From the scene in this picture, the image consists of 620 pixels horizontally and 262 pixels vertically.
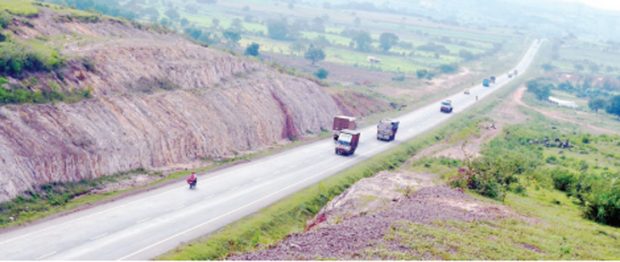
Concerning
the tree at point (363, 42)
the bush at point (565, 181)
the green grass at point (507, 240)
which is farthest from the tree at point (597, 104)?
the green grass at point (507, 240)

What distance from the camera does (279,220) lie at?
3384 cm

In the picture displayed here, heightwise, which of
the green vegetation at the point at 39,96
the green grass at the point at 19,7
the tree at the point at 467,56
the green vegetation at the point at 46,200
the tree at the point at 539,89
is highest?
the green grass at the point at 19,7

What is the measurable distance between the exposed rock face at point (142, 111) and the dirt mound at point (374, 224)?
16.1 m

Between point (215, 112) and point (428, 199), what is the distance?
23191 millimetres

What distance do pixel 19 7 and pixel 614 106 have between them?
89.1m

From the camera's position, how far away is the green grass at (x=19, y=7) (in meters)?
47.6

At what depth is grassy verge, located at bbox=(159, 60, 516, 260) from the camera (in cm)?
2833

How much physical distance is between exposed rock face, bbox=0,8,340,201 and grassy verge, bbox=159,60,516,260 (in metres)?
9.88

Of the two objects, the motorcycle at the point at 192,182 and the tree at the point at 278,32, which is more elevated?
the tree at the point at 278,32

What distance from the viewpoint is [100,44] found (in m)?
49.2

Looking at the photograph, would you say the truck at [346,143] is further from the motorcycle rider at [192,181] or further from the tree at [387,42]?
the tree at [387,42]

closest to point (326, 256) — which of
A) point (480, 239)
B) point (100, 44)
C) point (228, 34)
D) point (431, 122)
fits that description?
point (480, 239)

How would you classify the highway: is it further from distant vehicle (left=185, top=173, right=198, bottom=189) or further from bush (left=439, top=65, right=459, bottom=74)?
bush (left=439, top=65, right=459, bottom=74)

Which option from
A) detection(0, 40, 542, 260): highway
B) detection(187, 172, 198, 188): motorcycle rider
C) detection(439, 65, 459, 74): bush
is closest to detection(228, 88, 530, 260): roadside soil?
detection(0, 40, 542, 260): highway
